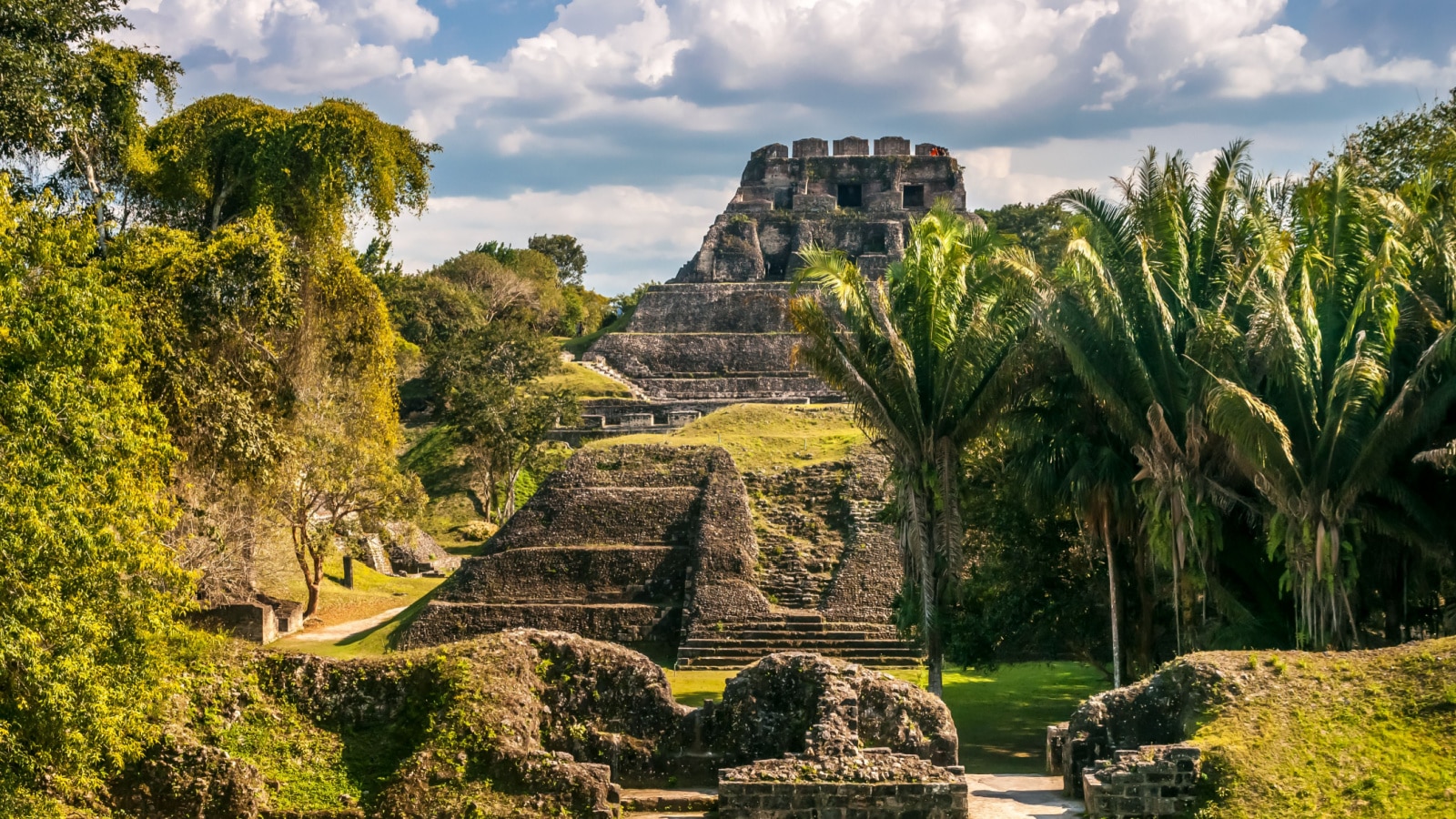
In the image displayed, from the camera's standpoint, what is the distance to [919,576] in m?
16.9

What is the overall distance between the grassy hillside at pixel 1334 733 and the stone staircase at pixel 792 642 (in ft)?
31.9

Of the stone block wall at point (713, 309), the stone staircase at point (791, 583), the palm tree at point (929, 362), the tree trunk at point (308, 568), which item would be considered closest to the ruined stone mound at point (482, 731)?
Result: the palm tree at point (929, 362)

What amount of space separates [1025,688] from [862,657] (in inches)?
103

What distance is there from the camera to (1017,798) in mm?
13016

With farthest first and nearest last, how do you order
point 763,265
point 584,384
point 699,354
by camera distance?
point 763,265, point 699,354, point 584,384

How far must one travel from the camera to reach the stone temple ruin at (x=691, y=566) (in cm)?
2339

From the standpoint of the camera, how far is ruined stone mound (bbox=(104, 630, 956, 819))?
475 inches

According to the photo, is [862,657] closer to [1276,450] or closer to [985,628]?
[985,628]

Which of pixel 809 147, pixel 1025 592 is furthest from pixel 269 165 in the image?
pixel 809 147

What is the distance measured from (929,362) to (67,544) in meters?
9.52

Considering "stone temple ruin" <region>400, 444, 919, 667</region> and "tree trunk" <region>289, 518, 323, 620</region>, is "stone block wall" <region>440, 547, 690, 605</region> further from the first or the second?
"tree trunk" <region>289, 518, 323, 620</region>

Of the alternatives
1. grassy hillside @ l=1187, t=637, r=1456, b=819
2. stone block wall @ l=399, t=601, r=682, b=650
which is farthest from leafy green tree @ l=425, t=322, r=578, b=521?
grassy hillside @ l=1187, t=637, r=1456, b=819

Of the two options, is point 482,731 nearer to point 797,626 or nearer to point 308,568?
point 797,626

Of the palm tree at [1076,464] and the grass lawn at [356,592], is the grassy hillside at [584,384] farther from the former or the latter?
the palm tree at [1076,464]
